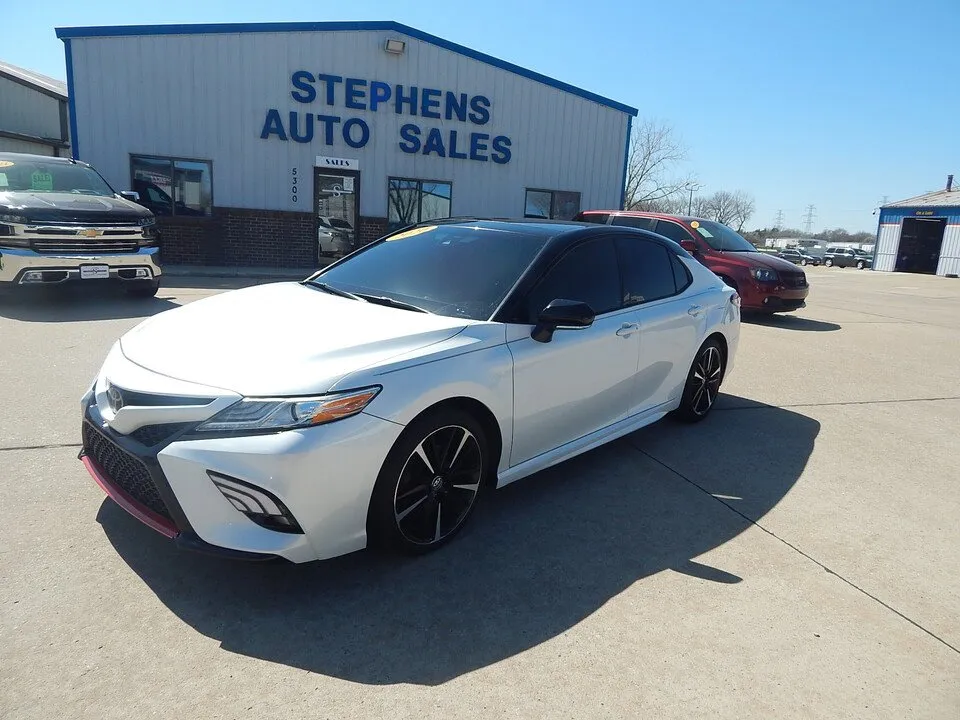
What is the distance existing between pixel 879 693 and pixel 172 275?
14354 mm

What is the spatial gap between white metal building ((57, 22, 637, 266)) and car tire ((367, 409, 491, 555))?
14802 mm

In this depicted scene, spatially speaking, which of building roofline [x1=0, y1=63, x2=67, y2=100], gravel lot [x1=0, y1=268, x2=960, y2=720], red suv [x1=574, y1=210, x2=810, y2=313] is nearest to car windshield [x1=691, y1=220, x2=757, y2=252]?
red suv [x1=574, y1=210, x2=810, y2=313]

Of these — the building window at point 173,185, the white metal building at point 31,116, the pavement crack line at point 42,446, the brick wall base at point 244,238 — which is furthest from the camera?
the white metal building at point 31,116

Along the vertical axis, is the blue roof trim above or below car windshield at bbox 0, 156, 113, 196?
above

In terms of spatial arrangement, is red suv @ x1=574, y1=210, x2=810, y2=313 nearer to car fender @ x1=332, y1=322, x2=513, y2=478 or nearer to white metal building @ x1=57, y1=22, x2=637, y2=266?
white metal building @ x1=57, y1=22, x2=637, y2=266

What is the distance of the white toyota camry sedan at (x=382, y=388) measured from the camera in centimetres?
247

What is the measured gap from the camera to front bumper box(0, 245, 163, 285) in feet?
25.8

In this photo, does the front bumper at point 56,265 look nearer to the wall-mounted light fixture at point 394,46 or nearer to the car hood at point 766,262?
the car hood at point 766,262

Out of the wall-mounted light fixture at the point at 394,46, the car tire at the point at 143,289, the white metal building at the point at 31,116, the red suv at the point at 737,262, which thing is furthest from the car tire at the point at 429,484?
the white metal building at the point at 31,116

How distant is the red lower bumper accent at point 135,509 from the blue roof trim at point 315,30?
15371mm

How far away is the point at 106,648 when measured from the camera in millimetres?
2314

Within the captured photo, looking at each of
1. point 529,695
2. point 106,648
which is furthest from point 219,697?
point 529,695

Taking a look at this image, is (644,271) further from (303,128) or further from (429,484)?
(303,128)

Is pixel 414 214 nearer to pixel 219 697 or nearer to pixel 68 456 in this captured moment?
pixel 68 456
